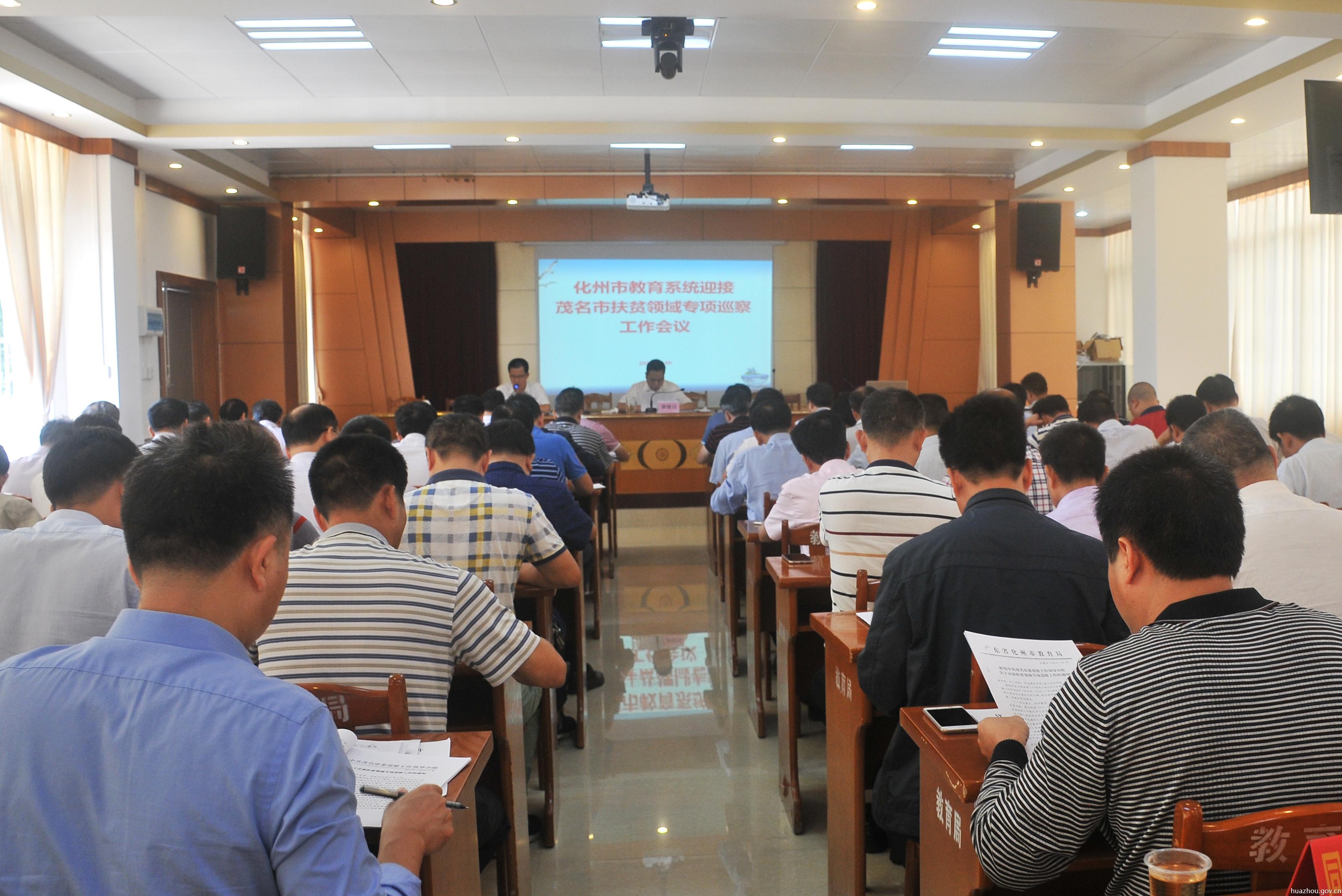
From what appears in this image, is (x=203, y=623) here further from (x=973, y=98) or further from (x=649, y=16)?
(x=973, y=98)

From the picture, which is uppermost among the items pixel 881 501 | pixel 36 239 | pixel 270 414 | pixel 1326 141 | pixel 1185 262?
pixel 1326 141

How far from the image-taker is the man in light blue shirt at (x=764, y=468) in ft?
15.4

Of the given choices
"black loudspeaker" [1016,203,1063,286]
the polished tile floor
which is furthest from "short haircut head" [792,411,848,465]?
"black loudspeaker" [1016,203,1063,286]

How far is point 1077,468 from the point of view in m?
2.79

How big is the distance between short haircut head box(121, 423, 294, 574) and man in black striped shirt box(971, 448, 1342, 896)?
981mm

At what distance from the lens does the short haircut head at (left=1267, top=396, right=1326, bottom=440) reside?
4.01 m

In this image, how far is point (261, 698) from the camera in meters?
0.95

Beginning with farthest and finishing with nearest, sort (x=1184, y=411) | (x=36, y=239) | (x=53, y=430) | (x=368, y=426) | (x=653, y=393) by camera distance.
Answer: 1. (x=653, y=393)
2. (x=36, y=239)
3. (x=1184, y=411)
4. (x=53, y=430)
5. (x=368, y=426)

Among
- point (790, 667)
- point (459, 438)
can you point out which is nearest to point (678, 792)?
point (790, 667)

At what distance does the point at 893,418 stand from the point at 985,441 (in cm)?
77

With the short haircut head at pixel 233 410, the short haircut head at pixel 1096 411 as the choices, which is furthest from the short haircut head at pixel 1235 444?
the short haircut head at pixel 233 410

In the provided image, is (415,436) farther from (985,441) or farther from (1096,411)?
(1096,411)

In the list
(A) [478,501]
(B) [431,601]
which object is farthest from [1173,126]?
(B) [431,601]

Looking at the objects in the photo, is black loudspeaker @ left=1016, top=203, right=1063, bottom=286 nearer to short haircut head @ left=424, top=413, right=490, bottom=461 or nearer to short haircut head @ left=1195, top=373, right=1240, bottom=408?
short haircut head @ left=1195, top=373, right=1240, bottom=408
